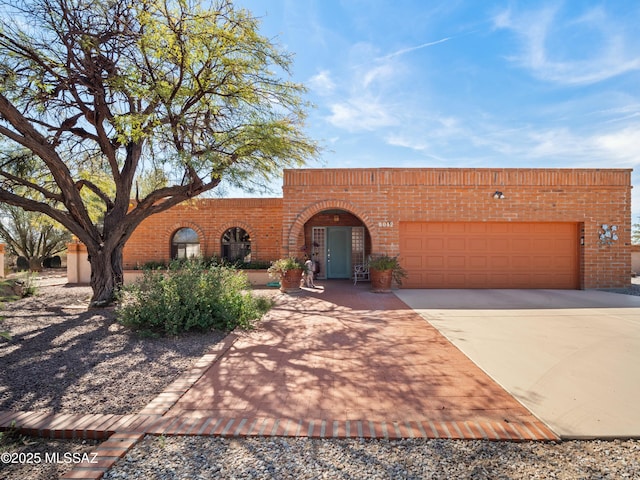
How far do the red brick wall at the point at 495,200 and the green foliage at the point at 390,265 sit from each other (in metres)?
0.49

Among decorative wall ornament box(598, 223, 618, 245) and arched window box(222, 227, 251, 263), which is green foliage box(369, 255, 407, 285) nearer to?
arched window box(222, 227, 251, 263)

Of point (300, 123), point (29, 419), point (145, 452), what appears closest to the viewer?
point (145, 452)

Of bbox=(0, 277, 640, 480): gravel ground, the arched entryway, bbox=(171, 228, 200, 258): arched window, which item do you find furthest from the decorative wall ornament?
bbox=(171, 228, 200, 258): arched window

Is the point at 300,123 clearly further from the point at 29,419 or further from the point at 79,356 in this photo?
the point at 29,419

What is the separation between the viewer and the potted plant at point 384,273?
10164 mm

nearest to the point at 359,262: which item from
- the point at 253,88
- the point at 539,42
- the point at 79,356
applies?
the point at 253,88

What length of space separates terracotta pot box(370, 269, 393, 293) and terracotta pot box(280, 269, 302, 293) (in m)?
2.41

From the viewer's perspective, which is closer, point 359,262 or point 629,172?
point 629,172

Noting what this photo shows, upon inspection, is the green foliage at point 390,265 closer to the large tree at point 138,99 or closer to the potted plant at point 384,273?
the potted plant at point 384,273

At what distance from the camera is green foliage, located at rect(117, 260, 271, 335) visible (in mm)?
5520

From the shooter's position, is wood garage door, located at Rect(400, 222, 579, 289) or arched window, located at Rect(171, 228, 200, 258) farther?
arched window, located at Rect(171, 228, 200, 258)

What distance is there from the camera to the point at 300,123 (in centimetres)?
962

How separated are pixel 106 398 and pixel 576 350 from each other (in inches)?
230

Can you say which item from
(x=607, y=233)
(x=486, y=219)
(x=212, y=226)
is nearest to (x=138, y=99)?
(x=212, y=226)
